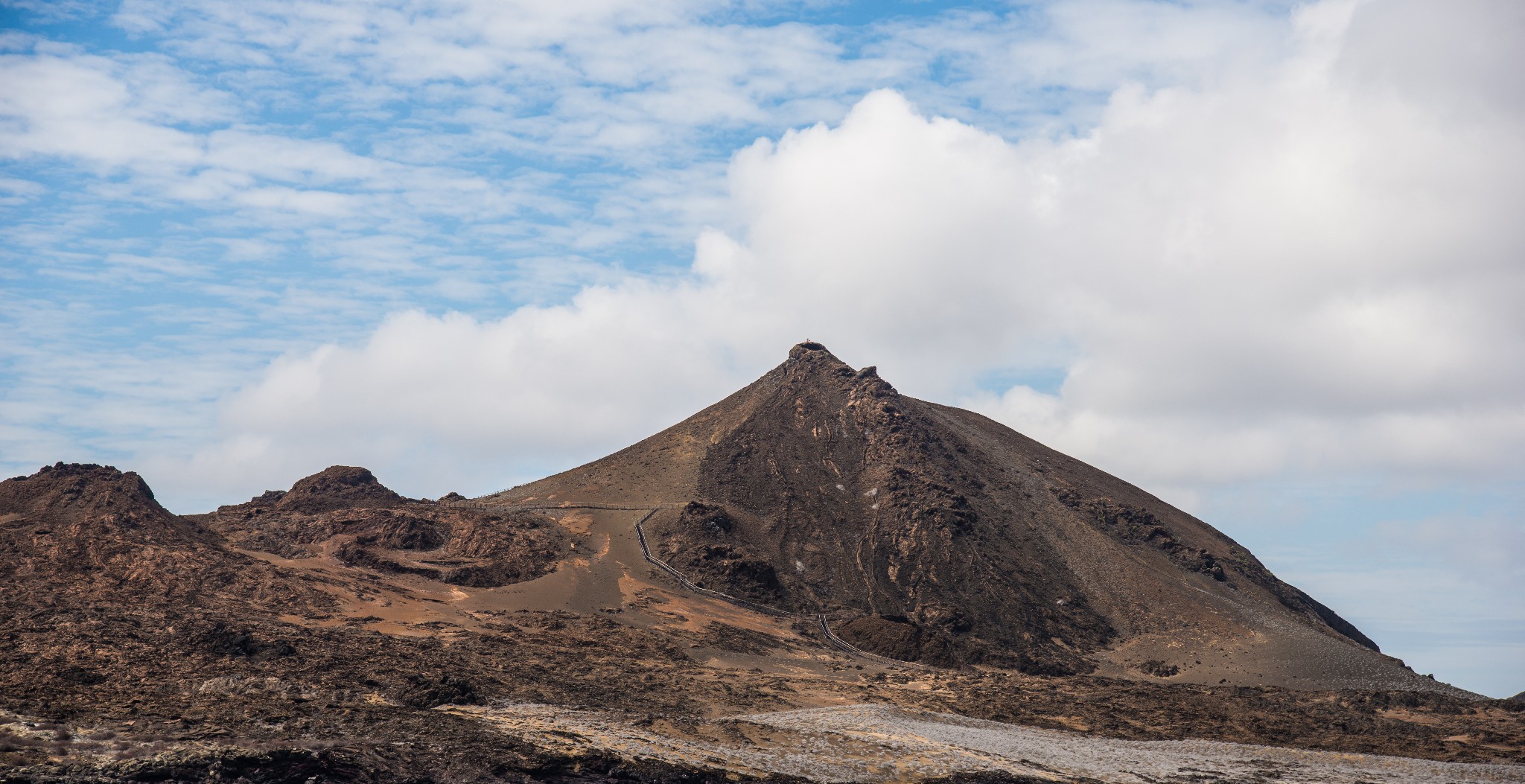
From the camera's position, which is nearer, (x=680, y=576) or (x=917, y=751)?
(x=917, y=751)

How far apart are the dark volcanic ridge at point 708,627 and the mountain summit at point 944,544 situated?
0.33 m

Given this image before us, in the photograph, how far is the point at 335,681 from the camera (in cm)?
3738

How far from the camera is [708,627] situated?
61406mm

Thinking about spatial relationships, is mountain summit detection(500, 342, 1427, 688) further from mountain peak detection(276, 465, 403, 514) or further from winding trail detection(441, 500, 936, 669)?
mountain peak detection(276, 465, 403, 514)

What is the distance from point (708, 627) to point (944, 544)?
88.4ft

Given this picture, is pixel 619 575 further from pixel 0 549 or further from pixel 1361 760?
pixel 1361 760

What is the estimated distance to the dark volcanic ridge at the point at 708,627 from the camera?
3078cm

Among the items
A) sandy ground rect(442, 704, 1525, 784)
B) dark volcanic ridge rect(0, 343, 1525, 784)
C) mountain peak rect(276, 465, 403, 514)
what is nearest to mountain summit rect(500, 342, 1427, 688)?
dark volcanic ridge rect(0, 343, 1525, 784)

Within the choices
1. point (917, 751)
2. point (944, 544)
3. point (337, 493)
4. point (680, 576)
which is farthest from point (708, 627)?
point (337, 493)

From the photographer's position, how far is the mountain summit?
7156 centimetres

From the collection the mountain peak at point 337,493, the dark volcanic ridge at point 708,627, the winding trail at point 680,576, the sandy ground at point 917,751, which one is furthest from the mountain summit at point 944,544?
the sandy ground at point 917,751

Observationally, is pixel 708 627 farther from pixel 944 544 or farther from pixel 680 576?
pixel 944 544

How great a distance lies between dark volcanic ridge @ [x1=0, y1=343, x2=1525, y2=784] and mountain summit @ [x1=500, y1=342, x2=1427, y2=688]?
0.33 m

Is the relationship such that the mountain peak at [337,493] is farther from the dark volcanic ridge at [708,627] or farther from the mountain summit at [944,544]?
the mountain summit at [944,544]
